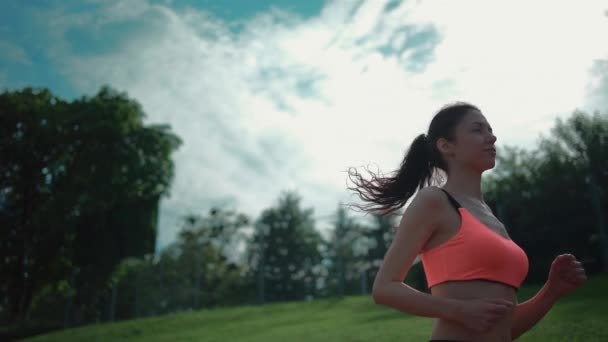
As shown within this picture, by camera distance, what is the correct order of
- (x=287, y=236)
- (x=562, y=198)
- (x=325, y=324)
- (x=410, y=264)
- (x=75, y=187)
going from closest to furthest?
(x=410, y=264) → (x=325, y=324) → (x=562, y=198) → (x=75, y=187) → (x=287, y=236)

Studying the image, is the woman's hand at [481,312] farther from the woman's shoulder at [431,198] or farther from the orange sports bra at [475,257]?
the woman's shoulder at [431,198]

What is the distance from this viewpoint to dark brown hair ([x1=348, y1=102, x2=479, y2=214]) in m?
2.98

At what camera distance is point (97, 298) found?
33875 millimetres

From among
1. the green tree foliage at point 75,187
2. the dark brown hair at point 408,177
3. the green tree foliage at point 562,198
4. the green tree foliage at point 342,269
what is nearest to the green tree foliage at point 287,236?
the green tree foliage at point 75,187

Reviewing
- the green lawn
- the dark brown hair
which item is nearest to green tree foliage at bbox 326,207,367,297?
A: the green lawn

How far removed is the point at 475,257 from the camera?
238 cm

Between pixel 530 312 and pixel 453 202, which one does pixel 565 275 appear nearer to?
pixel 530 312

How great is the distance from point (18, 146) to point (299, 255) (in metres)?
34.0

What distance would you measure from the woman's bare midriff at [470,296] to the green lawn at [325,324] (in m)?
7.37

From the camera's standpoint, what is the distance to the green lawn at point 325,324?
1022cm

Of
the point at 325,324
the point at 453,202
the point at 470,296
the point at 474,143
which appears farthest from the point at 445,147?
Answer: the point at 325,324

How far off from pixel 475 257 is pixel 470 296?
181 mm

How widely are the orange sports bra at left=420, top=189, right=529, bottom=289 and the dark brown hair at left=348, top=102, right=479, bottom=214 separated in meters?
0.59

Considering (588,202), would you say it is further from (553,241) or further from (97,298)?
(97,298)
